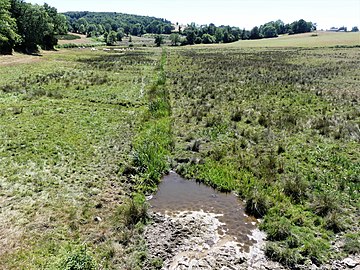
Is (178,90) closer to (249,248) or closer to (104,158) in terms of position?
(104,158)

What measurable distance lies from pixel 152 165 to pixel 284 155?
685cm

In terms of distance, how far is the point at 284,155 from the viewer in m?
15.8

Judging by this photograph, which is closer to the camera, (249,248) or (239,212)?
(249,248)

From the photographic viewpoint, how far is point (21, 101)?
25469mm

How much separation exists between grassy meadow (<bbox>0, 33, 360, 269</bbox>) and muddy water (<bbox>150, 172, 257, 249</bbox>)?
0.48 metres

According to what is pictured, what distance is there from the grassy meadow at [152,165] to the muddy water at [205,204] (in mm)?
478

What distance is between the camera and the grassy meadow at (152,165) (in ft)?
30.8

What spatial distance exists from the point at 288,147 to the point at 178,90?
1737 centimetres

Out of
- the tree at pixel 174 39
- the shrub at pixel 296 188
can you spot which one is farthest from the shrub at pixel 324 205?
the tree at pixel 174 39

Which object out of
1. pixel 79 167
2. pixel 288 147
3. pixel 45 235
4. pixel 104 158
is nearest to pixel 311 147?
pixel 288 147

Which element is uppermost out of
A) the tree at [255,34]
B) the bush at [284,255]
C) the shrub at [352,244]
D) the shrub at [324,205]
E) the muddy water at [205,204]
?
the tree at [255,34]

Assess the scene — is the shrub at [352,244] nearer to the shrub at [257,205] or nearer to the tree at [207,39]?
the shrub at [257,205]

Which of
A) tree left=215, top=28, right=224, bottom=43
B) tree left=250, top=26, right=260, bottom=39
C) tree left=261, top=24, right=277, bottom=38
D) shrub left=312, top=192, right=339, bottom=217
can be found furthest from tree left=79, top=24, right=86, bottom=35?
shrub left=312, top=192, right=339, bottom=217

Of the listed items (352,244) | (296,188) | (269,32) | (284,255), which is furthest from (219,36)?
(284,255)
